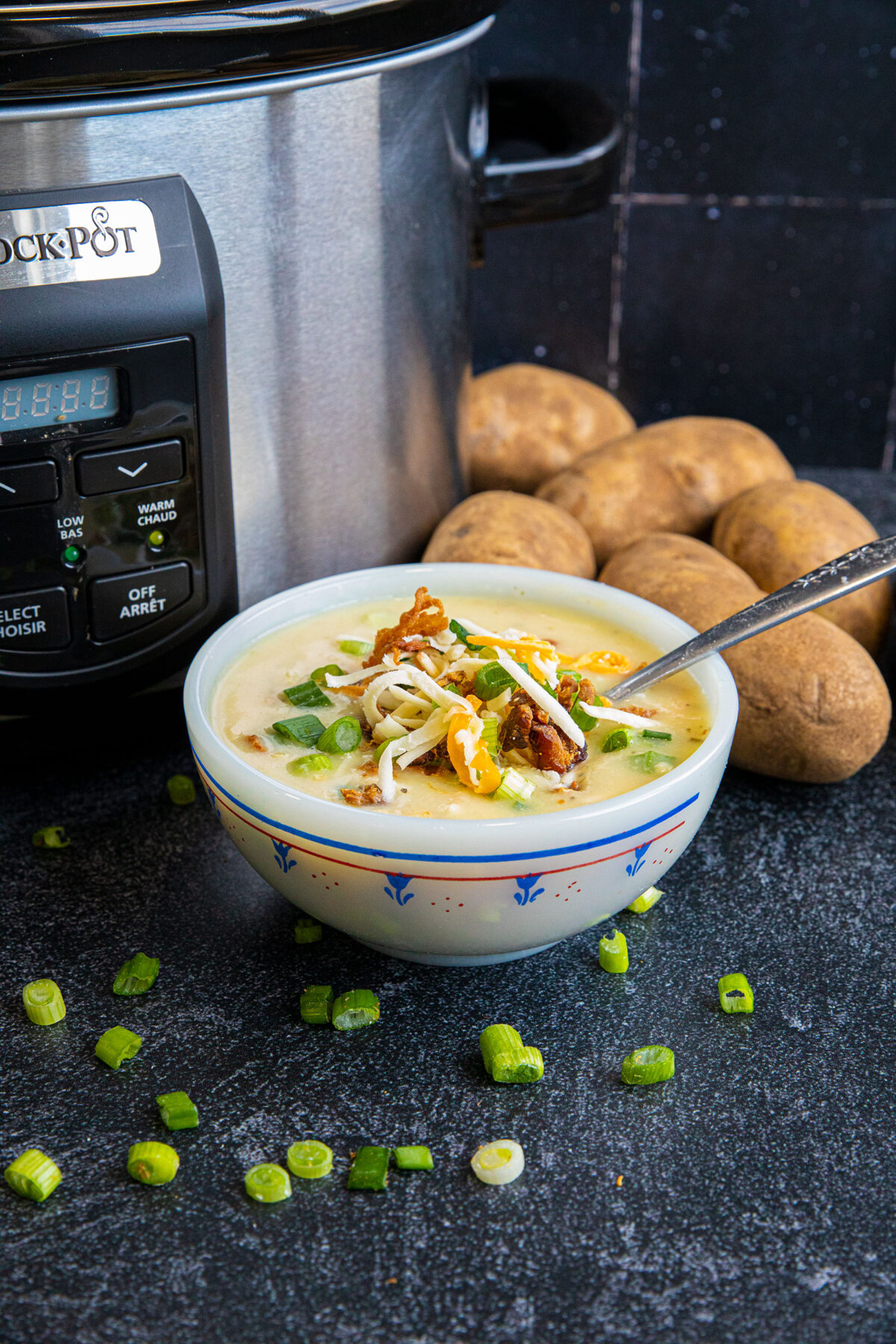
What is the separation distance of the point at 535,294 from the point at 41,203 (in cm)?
78

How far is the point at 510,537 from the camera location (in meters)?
0.92

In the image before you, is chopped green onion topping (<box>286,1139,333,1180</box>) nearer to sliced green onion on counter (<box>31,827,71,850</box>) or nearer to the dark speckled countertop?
the dark speckled countertop

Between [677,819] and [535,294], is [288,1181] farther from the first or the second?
[535,294]

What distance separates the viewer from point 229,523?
0.78 m

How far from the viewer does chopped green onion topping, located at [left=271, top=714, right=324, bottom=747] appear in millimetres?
669

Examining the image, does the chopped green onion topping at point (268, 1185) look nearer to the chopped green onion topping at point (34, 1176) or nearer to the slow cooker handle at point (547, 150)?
the chopped green onion topping at point (34, 1176)

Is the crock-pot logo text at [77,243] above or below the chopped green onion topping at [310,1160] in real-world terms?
above

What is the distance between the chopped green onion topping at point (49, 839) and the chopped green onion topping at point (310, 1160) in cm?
29

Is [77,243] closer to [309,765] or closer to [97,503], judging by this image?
[97,503]

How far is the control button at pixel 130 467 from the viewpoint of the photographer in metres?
0.70

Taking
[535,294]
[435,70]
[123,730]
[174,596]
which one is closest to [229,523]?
[174,596]

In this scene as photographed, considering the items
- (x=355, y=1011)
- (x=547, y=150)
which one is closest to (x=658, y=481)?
(x=547, y=150)

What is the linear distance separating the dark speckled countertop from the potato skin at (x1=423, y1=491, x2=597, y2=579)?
9.3 inches

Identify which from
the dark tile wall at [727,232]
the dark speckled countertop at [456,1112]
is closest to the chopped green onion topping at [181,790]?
the dark speckled countertop at [456,1112]
